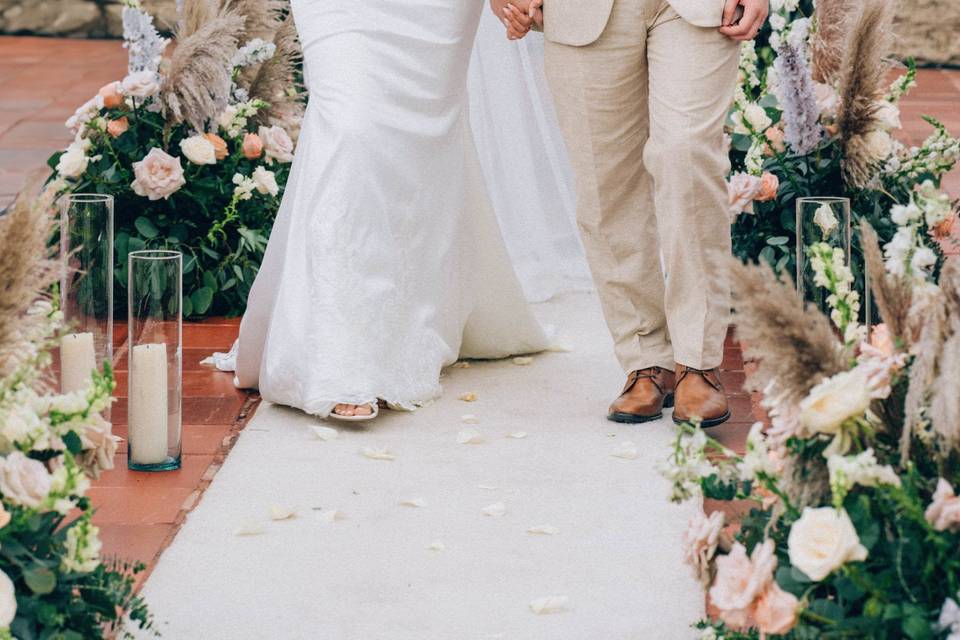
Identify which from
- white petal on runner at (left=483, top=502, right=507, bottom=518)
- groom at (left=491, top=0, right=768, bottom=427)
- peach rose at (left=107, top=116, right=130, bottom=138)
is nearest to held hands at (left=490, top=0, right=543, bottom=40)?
groom at (left=491, top=0, right=768, bottom=427)

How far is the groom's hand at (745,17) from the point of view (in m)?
3.51

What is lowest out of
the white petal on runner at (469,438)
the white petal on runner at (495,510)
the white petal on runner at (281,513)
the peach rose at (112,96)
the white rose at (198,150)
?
the white petal on runner at (469,438)

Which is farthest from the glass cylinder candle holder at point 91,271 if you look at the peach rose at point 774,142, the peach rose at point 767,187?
the peach rose at point 774,142

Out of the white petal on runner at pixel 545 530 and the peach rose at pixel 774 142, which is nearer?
the white petal on runner at pixel 545 530

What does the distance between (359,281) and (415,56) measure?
615 millimetres

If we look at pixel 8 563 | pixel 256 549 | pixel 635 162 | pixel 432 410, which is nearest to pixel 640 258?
pixel 635 162

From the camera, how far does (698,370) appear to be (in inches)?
148

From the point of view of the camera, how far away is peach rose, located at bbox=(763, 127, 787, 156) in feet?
15.8

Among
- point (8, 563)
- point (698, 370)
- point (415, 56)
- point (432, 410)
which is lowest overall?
point (432, 410)

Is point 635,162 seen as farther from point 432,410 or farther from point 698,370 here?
point 432,410

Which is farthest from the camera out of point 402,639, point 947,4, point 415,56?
point 947,4

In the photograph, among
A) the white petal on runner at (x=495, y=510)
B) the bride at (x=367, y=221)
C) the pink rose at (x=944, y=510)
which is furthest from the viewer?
the bride at (x=367, y=221)

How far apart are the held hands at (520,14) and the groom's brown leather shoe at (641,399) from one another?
90 centimetres

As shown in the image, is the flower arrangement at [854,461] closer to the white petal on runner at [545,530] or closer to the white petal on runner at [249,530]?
the white petal on runner at [545,530]
